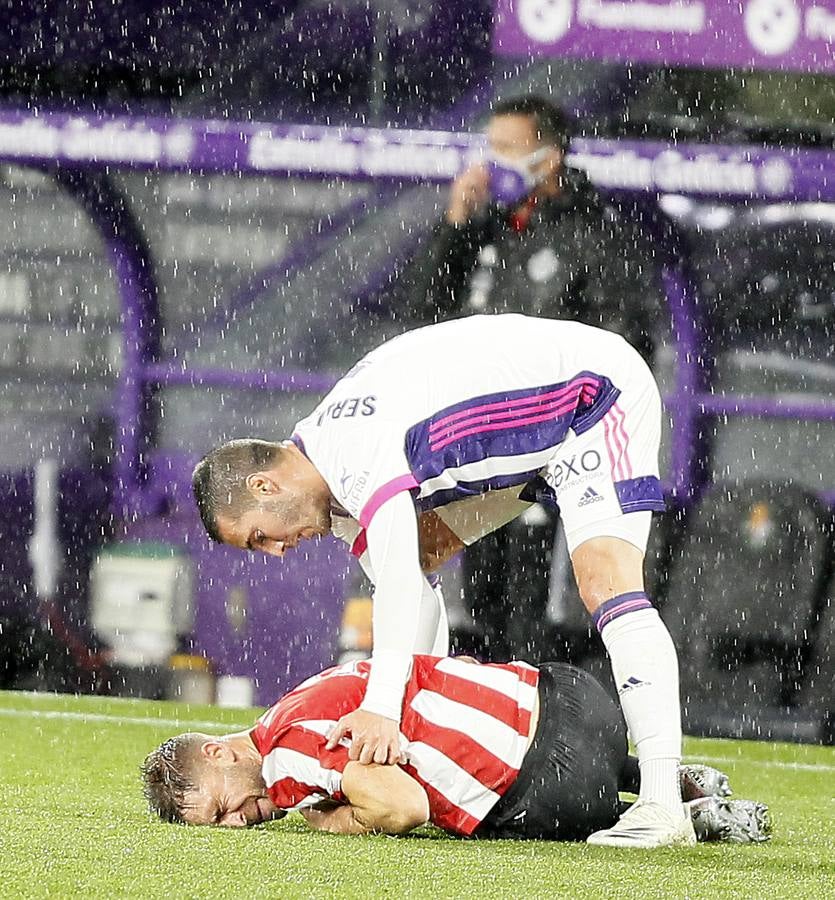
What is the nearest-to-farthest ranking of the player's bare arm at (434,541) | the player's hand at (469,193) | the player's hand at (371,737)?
1. the player's hand at (371,737)
2. the player's bare arm at (434,541)
3. the player's hand at (469,193)

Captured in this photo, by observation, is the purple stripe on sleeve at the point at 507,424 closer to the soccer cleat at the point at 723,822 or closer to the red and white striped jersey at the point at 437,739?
the red and white striped jersey at the point at 437,739

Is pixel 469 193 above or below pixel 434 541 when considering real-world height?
above

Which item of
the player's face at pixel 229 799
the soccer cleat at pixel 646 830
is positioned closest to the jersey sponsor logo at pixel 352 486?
the player's face at pixel 229 799

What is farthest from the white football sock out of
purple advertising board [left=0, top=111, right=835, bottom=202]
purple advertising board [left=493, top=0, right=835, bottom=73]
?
purple advertising board [left=493, top=0, right=835, bottom=73]

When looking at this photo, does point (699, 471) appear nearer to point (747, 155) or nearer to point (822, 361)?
point (822, 361)

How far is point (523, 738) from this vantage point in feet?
10.2

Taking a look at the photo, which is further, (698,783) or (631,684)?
(698,783)

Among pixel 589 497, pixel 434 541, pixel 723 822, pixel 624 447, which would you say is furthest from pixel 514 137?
pixel 723 822

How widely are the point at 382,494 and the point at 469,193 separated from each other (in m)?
2.90

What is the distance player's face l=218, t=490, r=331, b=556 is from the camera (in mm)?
3312

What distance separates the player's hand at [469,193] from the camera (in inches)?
233

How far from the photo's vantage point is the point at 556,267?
5.89 metres

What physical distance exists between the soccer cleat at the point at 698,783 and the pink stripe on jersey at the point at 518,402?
772mm

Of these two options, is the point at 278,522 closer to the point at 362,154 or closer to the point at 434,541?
the point at 434,541
